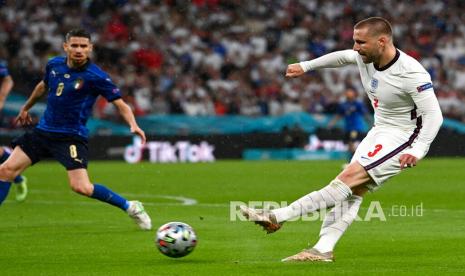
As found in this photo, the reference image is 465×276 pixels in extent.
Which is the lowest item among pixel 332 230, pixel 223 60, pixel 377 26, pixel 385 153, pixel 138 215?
pixel 138 215

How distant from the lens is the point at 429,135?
8406 millimetres

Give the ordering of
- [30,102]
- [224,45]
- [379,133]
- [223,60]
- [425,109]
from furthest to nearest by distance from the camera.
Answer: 1. [224,45]
2. [223,60]
3. [30,102]
4. [379,133]
5. [425,109]

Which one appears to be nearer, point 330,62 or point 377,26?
point 377,26

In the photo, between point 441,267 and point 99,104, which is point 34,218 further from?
point 99,104

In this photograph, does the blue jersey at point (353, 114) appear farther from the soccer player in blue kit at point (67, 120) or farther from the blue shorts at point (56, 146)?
the blue shorts at point (56, 146)

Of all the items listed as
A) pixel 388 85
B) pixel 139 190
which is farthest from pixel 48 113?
pixel 139 190

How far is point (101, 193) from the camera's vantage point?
1154 centimetres

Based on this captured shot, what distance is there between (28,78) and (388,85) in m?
20.6

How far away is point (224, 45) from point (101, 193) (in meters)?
20.7

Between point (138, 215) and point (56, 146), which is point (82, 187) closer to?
point (56, 146)

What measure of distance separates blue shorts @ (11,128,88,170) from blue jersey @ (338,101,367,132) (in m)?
15.3

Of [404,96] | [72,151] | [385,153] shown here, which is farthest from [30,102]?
[404,96]

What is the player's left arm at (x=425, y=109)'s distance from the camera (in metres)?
8.41

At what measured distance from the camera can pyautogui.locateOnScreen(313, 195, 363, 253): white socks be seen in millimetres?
8789
